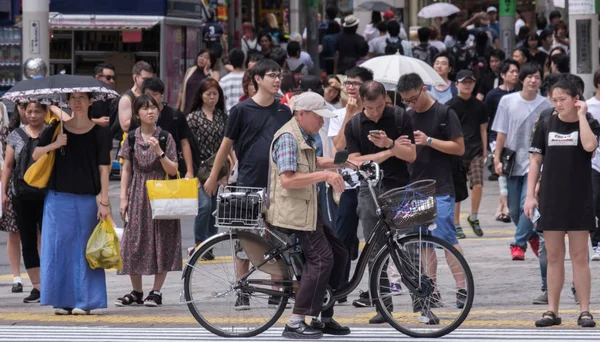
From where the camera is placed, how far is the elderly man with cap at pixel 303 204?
8.71 meters

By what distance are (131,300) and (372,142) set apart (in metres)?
2.42

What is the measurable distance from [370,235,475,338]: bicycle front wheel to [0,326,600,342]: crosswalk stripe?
Answer: 0.12 metres

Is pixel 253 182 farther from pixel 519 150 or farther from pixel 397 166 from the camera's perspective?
pixel 519 150

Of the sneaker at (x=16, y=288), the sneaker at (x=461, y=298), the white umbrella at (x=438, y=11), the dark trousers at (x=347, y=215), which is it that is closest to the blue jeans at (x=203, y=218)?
the sneaker at (x=16, y=288)

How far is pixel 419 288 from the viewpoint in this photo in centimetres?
898

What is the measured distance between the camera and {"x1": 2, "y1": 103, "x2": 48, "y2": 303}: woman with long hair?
11.1m

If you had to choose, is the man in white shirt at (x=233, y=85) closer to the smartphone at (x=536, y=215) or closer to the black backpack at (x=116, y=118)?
the black backpack at (x=116, y=118)

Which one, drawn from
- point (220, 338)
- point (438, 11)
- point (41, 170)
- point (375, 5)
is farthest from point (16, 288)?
point (375, 5)

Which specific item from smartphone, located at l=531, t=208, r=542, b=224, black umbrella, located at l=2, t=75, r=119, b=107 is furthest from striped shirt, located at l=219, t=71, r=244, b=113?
smartphone, located at l=531, t=208, r=542, b=224

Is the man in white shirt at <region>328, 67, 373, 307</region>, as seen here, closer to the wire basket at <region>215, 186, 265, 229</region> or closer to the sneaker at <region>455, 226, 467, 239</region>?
the wire basket at <region>215, 186, 265, 229</region>

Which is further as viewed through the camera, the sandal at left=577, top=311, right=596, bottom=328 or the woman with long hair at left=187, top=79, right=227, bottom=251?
the woman with long hair at left=187, top=79, right=227, bottom=251

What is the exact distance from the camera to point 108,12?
68.8ft

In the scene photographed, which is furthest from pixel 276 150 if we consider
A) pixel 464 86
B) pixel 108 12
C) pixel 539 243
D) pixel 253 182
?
pixel 108 12

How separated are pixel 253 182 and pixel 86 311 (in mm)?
1590
